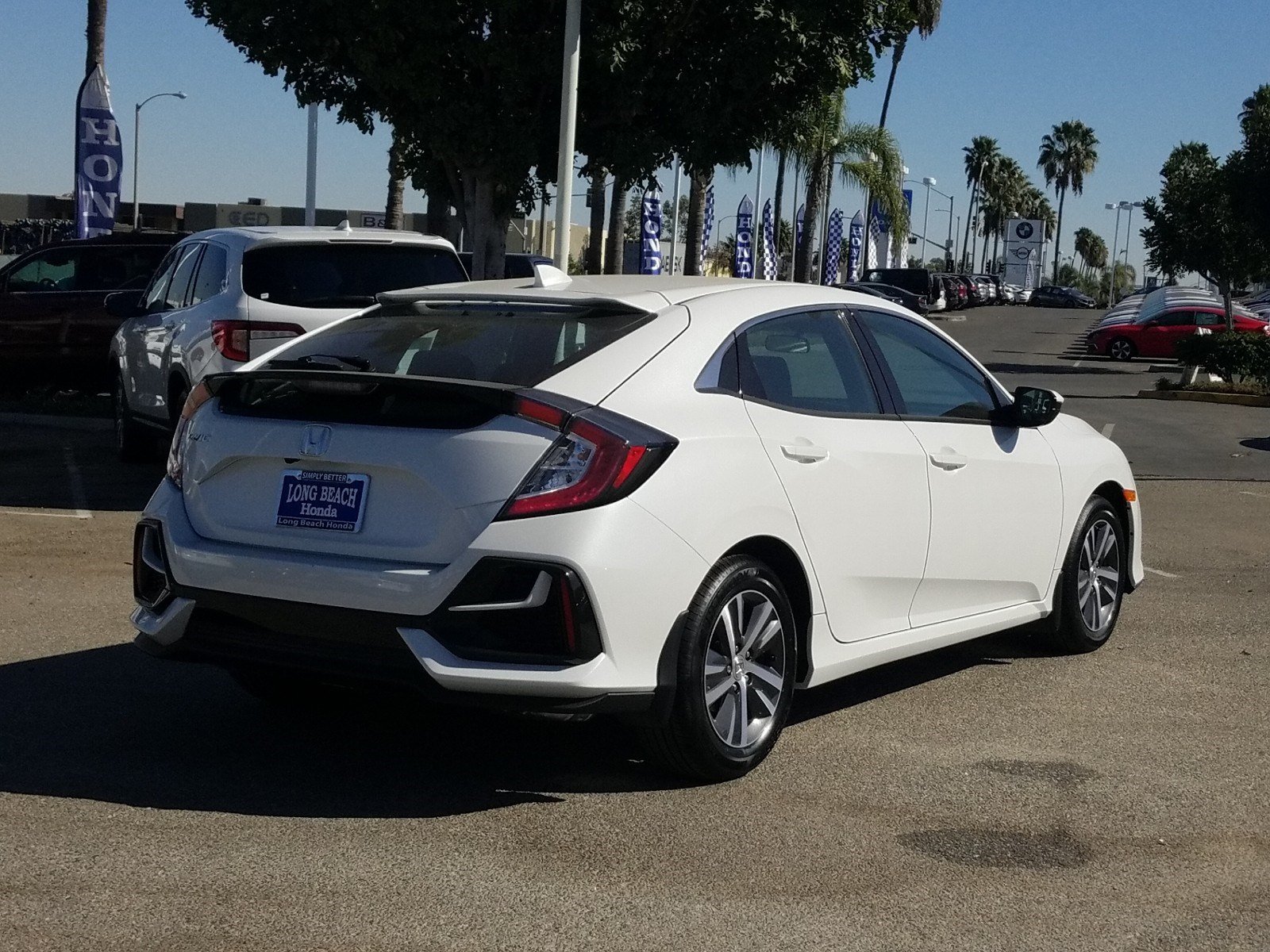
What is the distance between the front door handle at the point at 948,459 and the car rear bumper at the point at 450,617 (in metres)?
1.58

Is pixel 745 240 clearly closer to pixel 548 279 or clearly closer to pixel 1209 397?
pixel 1209 397

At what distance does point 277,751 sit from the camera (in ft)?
18.3

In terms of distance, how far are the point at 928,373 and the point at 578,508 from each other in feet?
7.42

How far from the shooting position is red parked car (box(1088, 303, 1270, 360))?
142ft

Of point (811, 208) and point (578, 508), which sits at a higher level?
point (811, 208)

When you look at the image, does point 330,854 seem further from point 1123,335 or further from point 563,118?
point 1123,335

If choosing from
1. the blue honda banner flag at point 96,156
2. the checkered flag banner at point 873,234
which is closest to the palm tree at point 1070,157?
the checkered flag banner at point 873,234

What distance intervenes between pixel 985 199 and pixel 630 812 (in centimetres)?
13643

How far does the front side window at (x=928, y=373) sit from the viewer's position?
6.35 m

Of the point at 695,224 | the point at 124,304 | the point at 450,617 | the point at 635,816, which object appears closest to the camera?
the point at 450,617

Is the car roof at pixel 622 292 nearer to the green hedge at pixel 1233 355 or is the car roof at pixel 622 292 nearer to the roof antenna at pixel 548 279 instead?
the roof antenna at pixel 548 279

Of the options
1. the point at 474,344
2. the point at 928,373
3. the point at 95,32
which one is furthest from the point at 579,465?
the point at 95,32

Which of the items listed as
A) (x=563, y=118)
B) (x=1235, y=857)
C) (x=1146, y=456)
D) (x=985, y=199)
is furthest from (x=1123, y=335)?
(x=985, y=199)

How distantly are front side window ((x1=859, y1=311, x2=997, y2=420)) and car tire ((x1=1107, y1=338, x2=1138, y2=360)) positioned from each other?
3843 centimetres
